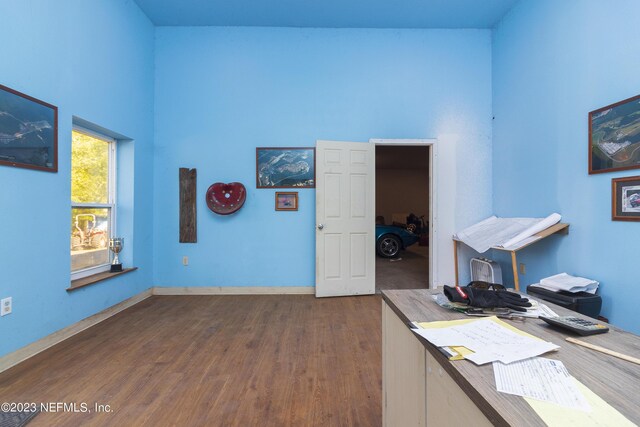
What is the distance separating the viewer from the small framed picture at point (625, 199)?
2193 mm

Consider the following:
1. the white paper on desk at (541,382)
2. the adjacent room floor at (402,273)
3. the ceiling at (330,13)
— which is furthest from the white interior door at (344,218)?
the white paper on desk at (541,382)

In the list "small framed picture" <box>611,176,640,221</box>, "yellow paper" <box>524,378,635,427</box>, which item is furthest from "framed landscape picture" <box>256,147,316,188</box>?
"yellow paper" <box>524,378,635,427</box>

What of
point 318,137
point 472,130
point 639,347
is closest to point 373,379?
point 639,347

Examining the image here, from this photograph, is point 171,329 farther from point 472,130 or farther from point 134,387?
point 472,130

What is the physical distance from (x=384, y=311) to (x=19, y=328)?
2677 millimetres

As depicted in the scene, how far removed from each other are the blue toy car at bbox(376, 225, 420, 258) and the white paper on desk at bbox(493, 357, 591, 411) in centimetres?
582

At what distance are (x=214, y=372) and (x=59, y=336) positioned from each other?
1560 millimetres

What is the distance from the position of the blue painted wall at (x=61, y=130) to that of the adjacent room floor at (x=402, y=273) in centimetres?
343

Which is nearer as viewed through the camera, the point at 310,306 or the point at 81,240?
the point at 81,240

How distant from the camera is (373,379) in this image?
1.97 metres

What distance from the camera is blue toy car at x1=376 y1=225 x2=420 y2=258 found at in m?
6.52

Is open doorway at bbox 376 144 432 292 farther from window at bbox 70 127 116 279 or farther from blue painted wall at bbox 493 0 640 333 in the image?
window at bbox 70 127 116 279

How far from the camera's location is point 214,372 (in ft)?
6.73

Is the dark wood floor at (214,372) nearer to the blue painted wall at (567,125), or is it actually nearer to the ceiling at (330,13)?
the blue painted wall at (567,125)
